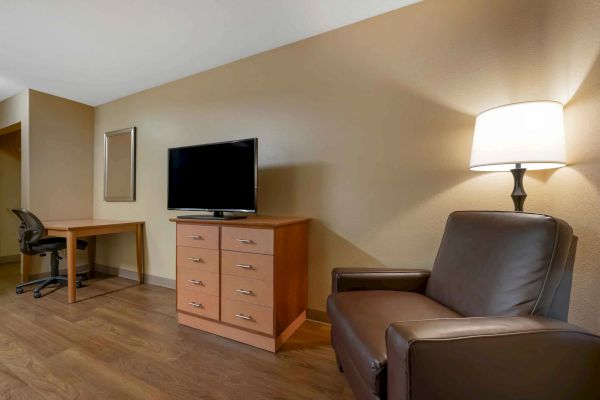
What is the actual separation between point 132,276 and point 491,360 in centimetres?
354

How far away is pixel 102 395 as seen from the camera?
1.22 meters

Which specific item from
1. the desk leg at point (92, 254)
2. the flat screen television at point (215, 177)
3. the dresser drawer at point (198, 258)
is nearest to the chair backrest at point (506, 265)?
the flat screen television at point (215, 177)

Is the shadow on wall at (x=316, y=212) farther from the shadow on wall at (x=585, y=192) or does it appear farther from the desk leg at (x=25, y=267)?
the desk leg at (x=25, y=267)

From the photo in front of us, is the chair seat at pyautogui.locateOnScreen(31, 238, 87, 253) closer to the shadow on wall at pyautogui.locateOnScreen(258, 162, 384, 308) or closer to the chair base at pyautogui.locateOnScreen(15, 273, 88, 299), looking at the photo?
the chair base at pyautogui.locateOnScreen(15, 273, 88, 299)

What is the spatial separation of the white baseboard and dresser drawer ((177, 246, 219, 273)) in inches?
40.5

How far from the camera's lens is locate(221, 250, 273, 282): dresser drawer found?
157 cm

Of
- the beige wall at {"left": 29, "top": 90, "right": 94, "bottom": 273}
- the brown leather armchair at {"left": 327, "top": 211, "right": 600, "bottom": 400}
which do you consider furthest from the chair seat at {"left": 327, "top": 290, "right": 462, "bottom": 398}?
the beige wall at {"left": 29, "top": 90, "right": 94, "bottom": 273}

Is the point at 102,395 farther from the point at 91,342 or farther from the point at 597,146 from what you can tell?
the point at 597,146

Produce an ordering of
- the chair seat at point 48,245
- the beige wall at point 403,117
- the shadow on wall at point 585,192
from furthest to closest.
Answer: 1. the chair seat at point 48,245
2. the beige wall at point 403,117
3. the shadow on wall at point 585,192

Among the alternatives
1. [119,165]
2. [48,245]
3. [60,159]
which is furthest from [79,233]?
[60,159]

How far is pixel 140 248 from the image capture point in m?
2.88

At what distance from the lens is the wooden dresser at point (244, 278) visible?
5.17 feet

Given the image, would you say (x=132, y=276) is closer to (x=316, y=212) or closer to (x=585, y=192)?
(x=316, y=212)

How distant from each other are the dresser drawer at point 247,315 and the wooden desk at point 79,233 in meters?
1.73
